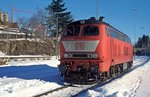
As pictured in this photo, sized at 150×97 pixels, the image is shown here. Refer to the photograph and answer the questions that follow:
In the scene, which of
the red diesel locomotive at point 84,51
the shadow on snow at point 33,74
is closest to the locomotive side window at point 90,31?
the red diesel locomotive at point 84,51

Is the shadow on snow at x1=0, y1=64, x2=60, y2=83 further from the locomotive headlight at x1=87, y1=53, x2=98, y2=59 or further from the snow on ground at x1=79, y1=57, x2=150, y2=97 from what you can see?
the snow on ground at x1=79, y1=57, x2=150, y2=97

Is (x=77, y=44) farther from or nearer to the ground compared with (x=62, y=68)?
farther from the ground

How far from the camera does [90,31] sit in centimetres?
1844

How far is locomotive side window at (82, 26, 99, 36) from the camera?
1832cm

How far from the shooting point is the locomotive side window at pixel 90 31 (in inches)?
721

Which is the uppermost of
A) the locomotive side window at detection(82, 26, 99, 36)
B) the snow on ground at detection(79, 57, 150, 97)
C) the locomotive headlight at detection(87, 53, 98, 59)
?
the locomotive side window at detection(82, 26, 99, 36)

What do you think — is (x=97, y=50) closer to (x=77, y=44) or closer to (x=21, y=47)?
(x=77, y=44)

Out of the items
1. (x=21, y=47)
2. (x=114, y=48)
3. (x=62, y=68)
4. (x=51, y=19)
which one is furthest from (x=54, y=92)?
(x=51, y=19)

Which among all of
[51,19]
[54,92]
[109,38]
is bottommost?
[54,92]

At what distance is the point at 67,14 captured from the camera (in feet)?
258

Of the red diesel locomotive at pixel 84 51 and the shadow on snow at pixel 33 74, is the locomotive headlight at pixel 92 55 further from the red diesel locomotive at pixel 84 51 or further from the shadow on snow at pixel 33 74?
the shadow on snow at pixel 33 74

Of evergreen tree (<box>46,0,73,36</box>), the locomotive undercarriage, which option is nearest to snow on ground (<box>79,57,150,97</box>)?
the locomotive undercarriage

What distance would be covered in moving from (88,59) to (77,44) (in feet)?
3.34

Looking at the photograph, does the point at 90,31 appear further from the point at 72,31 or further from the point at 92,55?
the point at 92,55
